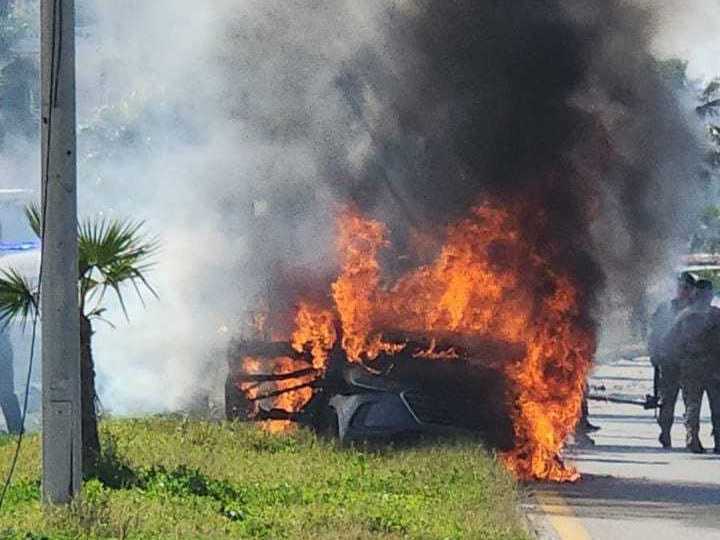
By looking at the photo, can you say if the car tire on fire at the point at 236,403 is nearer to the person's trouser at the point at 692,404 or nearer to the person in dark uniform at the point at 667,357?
the person's trouser at the point at 692,404

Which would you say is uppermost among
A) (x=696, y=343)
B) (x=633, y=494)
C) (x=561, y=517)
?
(x=696, y=343)

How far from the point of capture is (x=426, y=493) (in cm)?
1238

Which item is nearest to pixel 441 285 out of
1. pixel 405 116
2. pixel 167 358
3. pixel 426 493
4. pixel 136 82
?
pixel 405 116

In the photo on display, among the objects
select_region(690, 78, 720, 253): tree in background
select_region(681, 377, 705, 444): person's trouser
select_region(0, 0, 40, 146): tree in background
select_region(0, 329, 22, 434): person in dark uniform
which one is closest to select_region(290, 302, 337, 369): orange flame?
select_region(0, 329, 22, 434): person in dark uniform

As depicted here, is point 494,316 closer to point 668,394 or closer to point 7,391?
point 668,394

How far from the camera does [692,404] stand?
18719 mm

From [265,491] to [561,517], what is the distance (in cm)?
201

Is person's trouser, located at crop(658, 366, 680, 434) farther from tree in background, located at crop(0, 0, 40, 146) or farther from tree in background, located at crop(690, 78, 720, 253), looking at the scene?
tree in background, located at crop(0, 0, 40, 146)

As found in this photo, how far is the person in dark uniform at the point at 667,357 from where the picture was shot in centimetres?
1936

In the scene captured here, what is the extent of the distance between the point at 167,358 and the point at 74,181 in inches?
499

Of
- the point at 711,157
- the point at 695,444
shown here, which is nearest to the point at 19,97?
the point at 711,157

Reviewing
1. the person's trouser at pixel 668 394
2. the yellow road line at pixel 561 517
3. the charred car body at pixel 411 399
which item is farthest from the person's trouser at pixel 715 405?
the yellow road line at pixel 561 517

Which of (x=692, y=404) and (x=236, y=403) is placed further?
(x=692, y=404)

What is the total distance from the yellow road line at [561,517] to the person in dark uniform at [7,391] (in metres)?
6.96
